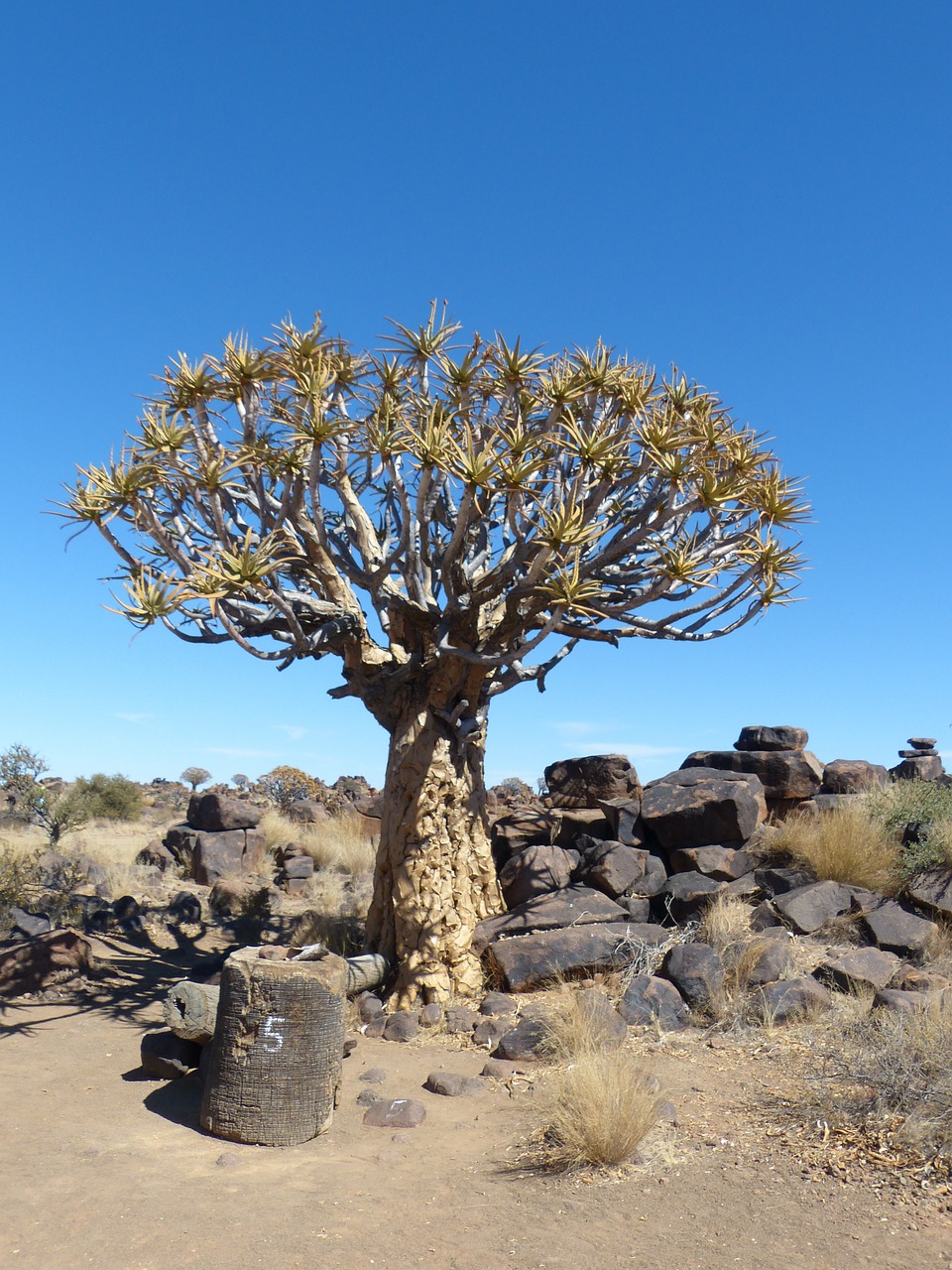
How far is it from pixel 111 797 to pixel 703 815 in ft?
57.0

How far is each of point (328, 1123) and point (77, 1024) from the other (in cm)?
358

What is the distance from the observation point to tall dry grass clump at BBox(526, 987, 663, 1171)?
574cm

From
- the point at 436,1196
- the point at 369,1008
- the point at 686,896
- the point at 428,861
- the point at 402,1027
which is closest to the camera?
the point at 436,1196

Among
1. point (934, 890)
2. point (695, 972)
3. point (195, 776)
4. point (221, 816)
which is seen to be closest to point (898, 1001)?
point (695, 972)

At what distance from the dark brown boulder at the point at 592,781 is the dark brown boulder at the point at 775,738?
2.07m

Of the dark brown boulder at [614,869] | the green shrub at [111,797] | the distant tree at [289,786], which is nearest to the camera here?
the dark brown boulder at [614,869]

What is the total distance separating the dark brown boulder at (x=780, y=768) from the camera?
40.0 feet

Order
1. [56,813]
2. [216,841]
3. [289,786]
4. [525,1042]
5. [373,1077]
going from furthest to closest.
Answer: [289,786]
[56,813]
[216,841]
[525,1042]
[373,1077]

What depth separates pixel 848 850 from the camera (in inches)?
418

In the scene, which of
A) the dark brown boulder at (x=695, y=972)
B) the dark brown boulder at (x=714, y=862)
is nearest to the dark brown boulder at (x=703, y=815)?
the dark brown boulder at (x=714, y=862)

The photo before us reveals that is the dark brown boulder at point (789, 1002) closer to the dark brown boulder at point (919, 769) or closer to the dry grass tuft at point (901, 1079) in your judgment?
the dry grass tuft at point (901, 1079)

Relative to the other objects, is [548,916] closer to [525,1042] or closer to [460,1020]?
[460,1020]

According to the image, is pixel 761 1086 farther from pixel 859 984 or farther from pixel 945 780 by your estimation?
pixel 945 780

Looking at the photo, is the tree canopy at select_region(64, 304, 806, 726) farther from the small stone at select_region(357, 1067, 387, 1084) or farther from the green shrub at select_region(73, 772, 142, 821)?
the green shrub at select_region(73, 772, 142, 821)
